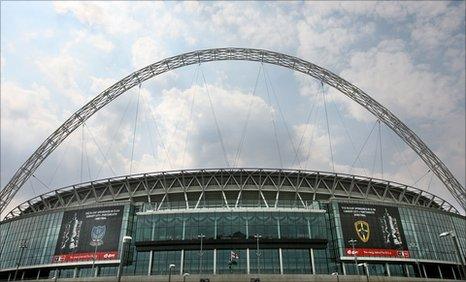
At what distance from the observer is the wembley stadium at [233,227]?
68.2m

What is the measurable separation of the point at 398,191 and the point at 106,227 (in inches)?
2602

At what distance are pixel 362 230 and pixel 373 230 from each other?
225 centimetres

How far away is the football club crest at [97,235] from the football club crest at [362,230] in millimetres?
47723

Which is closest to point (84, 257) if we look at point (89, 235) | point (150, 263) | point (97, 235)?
point (89, 235)

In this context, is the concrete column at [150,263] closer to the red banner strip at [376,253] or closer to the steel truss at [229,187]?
the steel truss at [229,187]

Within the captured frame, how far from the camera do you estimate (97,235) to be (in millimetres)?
71188

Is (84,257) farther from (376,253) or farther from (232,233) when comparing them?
(376,253)

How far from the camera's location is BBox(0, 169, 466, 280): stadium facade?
68.2 m

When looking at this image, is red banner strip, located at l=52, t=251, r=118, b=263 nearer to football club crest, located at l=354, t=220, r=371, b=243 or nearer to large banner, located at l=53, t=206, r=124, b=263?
large banner, located at l=53, t=206, r=124, b=263

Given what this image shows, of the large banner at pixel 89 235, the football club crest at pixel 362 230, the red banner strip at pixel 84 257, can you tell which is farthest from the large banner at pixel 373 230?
the large banner at pixel 89 235

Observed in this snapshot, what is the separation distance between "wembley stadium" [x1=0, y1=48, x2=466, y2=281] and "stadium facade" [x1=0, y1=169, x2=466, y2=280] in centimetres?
20

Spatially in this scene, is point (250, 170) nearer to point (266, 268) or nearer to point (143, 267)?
point (266, 268)

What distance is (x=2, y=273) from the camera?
79.2 metres

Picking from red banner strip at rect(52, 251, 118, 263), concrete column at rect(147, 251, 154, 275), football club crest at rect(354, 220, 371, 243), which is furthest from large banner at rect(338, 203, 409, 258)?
red banner strip at rect(52, 251, 118, 263)
